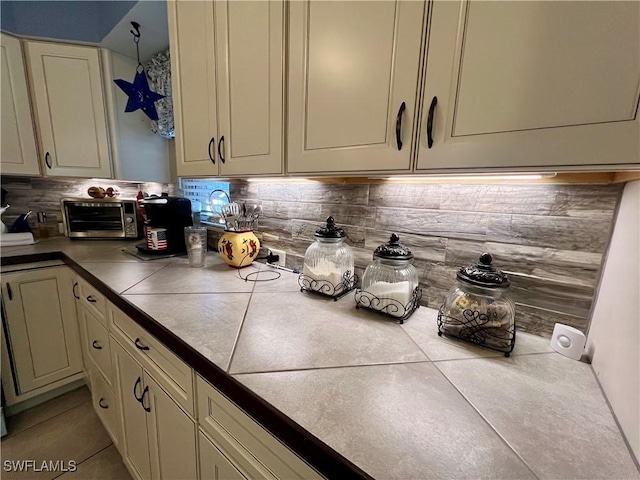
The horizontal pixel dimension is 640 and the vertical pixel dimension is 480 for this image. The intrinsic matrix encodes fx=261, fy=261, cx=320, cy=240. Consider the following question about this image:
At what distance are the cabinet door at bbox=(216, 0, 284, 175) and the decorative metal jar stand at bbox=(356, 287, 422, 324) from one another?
0.54m

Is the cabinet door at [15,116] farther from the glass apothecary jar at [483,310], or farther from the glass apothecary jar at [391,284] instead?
the glass apothecary jar at [483,310]

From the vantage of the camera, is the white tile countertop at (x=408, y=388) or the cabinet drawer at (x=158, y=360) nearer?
the white tile countertop at (x=408, y=388)

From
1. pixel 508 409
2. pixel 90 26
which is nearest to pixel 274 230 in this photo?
pixel 508 409

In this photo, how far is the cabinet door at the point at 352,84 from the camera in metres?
0.63

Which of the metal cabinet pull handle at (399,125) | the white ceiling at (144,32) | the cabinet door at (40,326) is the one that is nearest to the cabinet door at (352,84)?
the metal cabinet pull handle at (399,125)

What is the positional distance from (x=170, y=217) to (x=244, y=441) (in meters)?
1.27

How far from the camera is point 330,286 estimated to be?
96 cm

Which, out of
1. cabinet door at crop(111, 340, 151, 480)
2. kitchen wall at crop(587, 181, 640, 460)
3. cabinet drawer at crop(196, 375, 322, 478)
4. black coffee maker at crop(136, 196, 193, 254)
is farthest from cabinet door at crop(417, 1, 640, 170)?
black coffee maker at crop(136, 196, 193, 254)

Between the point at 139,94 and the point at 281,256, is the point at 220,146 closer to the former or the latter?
the point at 281,256

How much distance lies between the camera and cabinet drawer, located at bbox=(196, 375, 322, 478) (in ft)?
1.59

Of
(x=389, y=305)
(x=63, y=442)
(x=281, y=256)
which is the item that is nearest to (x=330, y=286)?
(x=389, y=305)

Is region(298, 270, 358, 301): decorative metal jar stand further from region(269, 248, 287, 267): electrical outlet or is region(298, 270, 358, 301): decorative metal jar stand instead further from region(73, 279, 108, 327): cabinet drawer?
region(73, 279, 108, 327): cabinet drawer

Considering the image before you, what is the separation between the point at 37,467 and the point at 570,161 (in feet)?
7.85

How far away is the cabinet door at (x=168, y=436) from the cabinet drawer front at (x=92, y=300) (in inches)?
18.7
